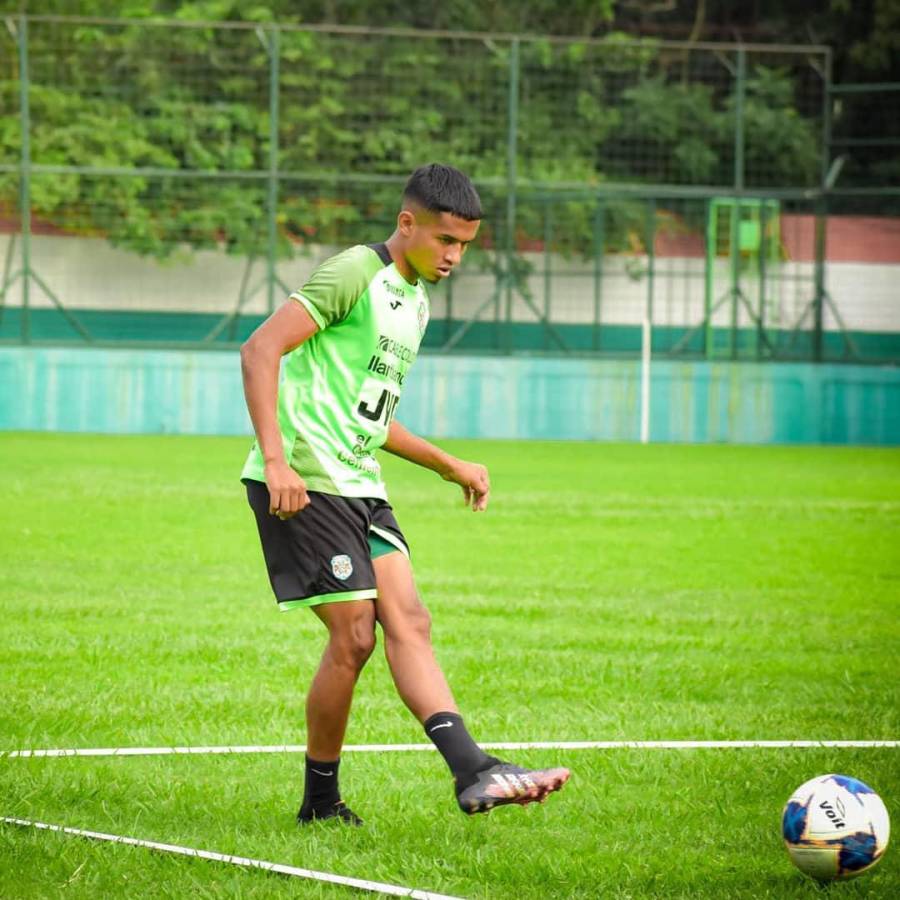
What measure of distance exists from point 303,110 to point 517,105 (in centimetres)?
344

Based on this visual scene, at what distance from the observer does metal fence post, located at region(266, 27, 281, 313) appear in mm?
26484

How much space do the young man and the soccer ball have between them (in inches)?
33.7

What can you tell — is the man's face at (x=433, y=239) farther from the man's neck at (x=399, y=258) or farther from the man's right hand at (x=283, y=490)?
the man's right hand at (x=283, y=490)

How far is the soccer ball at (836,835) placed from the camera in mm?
4496

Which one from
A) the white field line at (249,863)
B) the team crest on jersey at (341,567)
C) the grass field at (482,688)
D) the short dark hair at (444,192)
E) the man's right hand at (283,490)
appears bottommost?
the grass field at (482,688)

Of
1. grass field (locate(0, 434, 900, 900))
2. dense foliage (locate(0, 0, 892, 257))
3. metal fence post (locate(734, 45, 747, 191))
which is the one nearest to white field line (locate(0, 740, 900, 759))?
grass field (locate(0, 434, 900, 900))

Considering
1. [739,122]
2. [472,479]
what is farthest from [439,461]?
[739,122]

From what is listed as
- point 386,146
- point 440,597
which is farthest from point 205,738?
point 386,146

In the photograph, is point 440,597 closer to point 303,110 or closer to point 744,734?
point 744,734

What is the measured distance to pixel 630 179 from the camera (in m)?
29.9

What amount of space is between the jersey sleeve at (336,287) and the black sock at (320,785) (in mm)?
1232

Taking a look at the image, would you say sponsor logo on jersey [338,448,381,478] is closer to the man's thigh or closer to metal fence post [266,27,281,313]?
the man's thigh

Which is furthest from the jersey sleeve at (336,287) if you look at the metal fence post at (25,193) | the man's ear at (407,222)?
the metal fence post at (25,193)

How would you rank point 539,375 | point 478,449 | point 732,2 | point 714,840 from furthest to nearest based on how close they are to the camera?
point 732,2 < point 539,375 < point 478,449 < point 714,840
